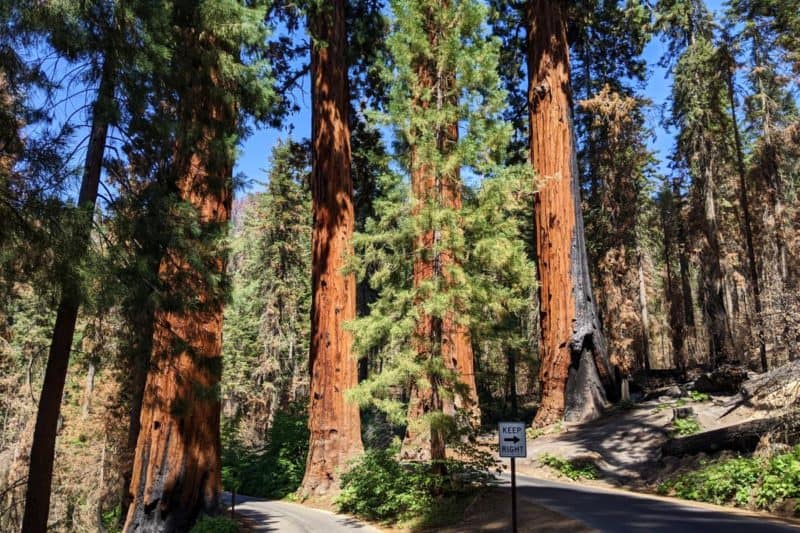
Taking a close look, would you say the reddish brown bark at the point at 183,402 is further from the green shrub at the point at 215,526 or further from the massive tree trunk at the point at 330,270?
the massive tree trunk at the point at 330,270

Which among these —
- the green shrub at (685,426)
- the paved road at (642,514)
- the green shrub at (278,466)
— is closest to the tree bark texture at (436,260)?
the paved road at (642,514)

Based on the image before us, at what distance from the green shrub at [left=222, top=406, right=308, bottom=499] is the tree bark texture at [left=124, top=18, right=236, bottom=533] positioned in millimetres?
6392

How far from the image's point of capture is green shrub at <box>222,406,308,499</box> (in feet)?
55.9

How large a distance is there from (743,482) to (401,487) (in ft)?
18.8

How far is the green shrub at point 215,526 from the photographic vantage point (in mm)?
8945

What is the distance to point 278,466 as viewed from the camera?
17.8 meters

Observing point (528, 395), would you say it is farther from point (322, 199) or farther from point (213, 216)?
point (213, 216)

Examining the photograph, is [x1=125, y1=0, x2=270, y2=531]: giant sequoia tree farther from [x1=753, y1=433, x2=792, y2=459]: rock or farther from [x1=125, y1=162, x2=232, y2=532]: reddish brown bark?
[x1=753, y1=433, x2=792, y2=459]: rock

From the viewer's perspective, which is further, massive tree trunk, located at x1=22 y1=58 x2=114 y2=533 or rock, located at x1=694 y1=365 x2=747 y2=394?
rock, located at x1=694 y1=365 x2=747 y2=394

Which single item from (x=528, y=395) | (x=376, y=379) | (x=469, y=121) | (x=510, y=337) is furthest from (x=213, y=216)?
(x=528, y=395)

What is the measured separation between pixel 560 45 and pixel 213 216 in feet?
41.7

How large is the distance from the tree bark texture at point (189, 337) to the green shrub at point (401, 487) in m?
2.79

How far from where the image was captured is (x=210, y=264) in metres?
9.63

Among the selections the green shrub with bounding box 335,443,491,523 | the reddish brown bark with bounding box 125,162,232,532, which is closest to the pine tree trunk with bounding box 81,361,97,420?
the reddish brown bark with bounding box 125,162,232,532
